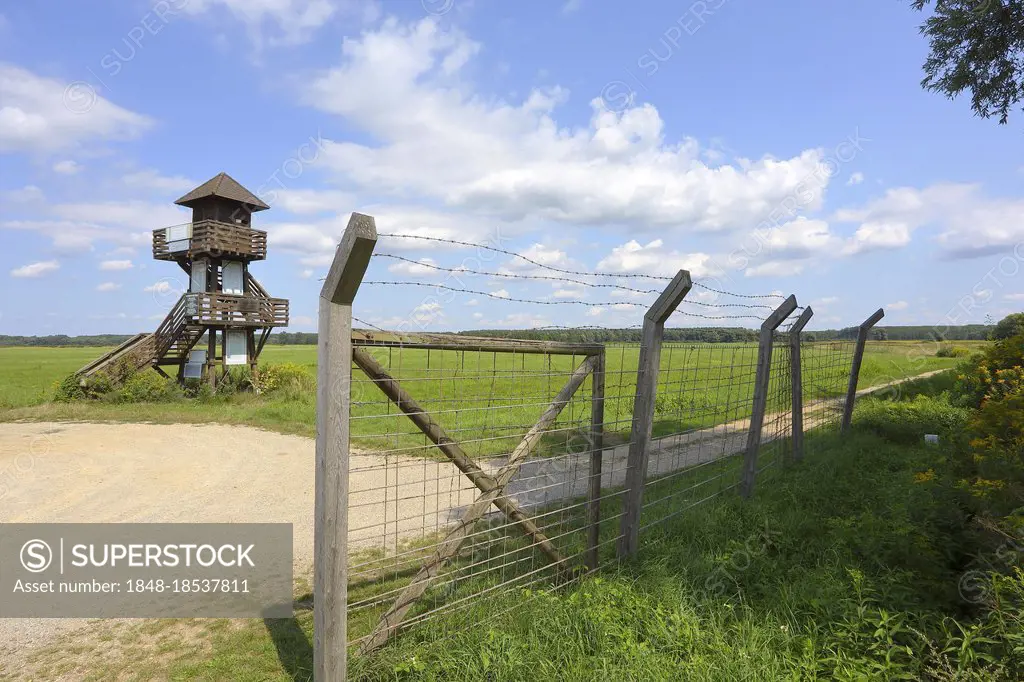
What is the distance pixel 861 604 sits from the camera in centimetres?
338

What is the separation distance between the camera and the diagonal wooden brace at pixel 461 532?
336 cm

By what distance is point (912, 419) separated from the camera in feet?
33.1

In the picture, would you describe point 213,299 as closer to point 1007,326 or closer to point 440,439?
point 440,439

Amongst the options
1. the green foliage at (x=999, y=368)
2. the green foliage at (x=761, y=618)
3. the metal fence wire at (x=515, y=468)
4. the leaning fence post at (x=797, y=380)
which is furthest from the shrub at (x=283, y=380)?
the green foliage at (x=999, y=368)

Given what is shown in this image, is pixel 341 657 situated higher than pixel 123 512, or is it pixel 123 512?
pixel 341 657

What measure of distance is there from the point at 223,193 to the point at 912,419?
21354 mm

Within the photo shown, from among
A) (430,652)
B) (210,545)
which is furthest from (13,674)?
(430,652)

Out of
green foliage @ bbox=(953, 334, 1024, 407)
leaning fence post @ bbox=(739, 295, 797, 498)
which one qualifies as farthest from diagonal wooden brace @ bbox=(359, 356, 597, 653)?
green foliage @ bbox=(953, 334, 1024, 407)

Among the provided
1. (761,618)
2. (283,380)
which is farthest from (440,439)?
(283,380)

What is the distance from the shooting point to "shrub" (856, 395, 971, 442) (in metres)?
9.39

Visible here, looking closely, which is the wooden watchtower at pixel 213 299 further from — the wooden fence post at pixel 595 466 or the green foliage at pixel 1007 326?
the green foliage at pixel 1007 326

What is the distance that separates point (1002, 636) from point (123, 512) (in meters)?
8.49

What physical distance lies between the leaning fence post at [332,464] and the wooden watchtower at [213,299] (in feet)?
60.3

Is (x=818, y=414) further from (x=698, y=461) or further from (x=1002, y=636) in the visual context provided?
(x=1002, y=636)
